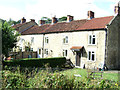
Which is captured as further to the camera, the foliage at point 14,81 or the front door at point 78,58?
the front door at point 78,58

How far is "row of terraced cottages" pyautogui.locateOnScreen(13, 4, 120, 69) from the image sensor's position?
73.4 feet

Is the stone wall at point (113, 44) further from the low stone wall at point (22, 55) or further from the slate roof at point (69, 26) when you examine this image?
the low stone wall at point (22, 55)

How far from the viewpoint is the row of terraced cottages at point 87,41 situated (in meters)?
22.4

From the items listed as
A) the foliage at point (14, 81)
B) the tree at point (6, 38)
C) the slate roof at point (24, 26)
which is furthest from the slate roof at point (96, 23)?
the foliage at point (14, 81)

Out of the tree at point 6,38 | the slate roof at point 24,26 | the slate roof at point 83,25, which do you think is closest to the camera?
the tree at point 6,38

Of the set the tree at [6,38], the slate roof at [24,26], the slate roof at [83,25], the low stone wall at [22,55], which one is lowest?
the low stone wall at [22,55]

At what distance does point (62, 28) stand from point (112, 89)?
75.1ft

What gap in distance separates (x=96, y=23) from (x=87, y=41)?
138 inches

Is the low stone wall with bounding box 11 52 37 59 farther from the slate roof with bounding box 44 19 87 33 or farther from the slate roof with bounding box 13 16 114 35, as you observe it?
the slate roof with bounding box 44 19 87 33

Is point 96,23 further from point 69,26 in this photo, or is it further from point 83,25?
point 69,26

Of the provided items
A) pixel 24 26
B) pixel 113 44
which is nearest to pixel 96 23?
pixel 113 44

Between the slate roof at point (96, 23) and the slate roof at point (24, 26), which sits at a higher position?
the slate roof at point (24, 26)

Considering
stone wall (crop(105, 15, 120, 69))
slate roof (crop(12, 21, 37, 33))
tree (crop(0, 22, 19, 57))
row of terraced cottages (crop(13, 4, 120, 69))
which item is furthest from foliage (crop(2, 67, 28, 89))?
slate roof (crop(12, 21, 37, 33))

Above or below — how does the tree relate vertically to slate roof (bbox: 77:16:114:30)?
below
